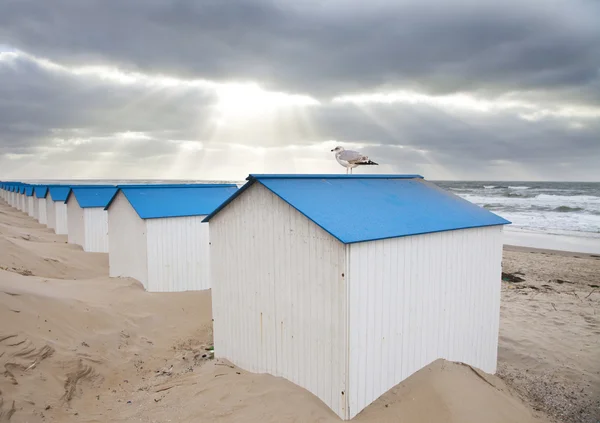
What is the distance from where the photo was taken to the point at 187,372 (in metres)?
7.69

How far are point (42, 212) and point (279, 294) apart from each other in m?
33.6

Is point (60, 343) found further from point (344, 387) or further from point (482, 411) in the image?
point (482, 411)

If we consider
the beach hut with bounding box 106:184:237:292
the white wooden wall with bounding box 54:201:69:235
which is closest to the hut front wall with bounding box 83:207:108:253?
the beach hut with bounding box 106:184:237:292

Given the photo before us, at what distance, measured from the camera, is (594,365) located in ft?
28.1

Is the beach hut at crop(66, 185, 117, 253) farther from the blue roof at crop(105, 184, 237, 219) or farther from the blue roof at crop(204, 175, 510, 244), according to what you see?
the blue roof at crop(204, 175, 510, 244)

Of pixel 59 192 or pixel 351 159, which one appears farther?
pixel 59 192

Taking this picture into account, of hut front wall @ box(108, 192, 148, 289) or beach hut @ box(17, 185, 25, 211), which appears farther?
beach hut @ box(17, 185, 25, 211)

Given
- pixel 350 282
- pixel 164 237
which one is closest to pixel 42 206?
pixel 164 237

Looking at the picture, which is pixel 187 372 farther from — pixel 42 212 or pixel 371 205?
pixel 42 212

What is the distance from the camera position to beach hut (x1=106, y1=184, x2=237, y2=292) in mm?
12789

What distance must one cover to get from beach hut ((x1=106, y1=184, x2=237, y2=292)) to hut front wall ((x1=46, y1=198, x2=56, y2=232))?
58.6ft

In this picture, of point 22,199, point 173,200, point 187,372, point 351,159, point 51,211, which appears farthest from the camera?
point 22,199

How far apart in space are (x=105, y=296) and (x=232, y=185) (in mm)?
6467

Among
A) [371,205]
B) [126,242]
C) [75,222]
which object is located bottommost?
[75,222]
